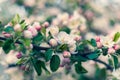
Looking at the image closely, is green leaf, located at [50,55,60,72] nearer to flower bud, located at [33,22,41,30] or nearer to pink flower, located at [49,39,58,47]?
pink flower, located at [49,39,58,47]

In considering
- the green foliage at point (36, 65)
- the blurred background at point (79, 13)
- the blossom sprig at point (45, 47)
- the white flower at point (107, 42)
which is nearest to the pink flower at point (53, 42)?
the blossom sprig at point (45, 47)

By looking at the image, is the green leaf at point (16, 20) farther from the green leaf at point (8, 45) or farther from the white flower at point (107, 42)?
the white flower at point (107, 42)

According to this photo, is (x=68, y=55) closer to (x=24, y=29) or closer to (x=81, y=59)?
(x=81, y=59)

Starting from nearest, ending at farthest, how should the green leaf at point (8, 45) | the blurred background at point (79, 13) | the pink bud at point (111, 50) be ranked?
the green leaf at point (8, 45) < the pink bud at point (111, 50) < the blurred background at point (79, 13)

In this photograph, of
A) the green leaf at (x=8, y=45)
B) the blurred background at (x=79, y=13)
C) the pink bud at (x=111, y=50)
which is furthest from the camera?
the blurred background at (x=79, y=13)

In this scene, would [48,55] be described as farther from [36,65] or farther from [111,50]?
[111,50]

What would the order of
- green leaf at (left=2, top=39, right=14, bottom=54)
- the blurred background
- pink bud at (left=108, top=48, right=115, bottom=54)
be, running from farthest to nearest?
1. the blurred background
2. pink bud at (left=108, top=48, right=115, bottom=54)
3. green leaf at (left=2, top=39, right=14, bottom=54)

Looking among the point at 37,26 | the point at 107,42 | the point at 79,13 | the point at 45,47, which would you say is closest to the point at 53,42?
the point at 45,47

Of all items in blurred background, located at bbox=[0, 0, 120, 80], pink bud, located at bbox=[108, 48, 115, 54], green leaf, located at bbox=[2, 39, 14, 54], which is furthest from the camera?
blurred background, located at bbox=[0, 0, 120, 80]

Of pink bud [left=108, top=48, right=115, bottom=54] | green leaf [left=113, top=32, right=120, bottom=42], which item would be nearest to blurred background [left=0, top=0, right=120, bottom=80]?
green leaf [left=113, top=32, right=120, bottom=42]
